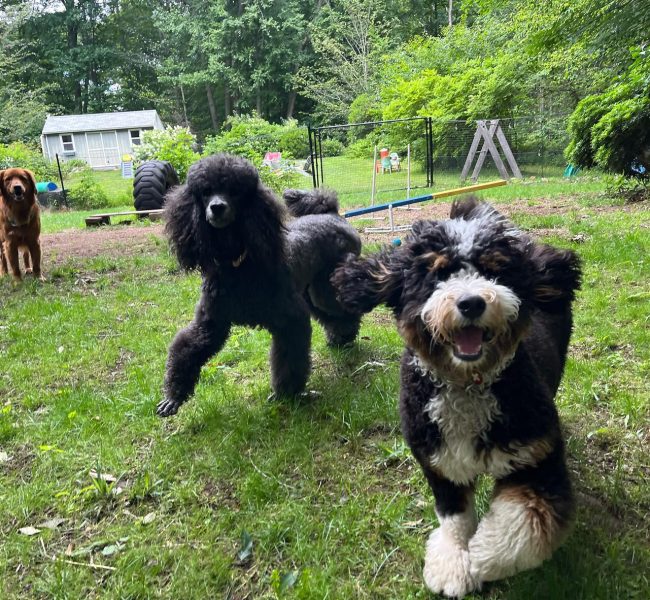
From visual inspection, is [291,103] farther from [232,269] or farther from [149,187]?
[232,269]

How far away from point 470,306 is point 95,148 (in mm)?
46116

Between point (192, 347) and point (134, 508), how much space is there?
3.88ft

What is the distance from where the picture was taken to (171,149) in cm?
1711

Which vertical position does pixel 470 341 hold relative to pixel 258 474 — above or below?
above

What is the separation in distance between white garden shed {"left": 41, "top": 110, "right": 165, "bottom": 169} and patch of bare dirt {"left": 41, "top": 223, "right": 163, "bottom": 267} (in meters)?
31.9

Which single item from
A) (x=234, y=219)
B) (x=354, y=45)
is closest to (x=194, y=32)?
(x=354, y=45)

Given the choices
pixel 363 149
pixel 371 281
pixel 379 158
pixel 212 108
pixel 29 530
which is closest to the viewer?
pixel 371 281

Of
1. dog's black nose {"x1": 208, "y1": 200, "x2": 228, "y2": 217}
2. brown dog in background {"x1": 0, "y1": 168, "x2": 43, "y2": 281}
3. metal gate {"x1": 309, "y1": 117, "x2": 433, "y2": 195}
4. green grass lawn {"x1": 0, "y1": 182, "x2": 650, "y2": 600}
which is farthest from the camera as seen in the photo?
metal gate {"x1": 309, "y1": 117, "x2": 433, "y2": 195}

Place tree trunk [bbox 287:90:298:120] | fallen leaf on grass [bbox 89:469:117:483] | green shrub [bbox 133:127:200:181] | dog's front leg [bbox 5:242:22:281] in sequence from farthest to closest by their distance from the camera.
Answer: tree trunk [bbox 287:90:298:120] < green shrub [bbox 133:127:200:181] < dog's front leg [bbox 5:242:22:281] < fallen leaf on grass [bbox 89:469:117:483]

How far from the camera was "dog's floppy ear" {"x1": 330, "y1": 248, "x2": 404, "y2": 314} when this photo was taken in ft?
8.23

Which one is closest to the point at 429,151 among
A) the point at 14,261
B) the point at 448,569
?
the point at 14,261

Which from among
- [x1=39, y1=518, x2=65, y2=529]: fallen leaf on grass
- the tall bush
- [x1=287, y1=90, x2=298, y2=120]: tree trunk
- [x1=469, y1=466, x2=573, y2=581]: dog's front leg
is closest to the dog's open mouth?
[x1=469, y1=466, x2=573, y2=581]: dog's front leg

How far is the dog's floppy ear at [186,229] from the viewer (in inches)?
151

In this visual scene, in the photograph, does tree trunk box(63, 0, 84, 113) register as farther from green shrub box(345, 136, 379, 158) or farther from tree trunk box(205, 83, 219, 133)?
green shrub box(345, 136, 379, 158)
